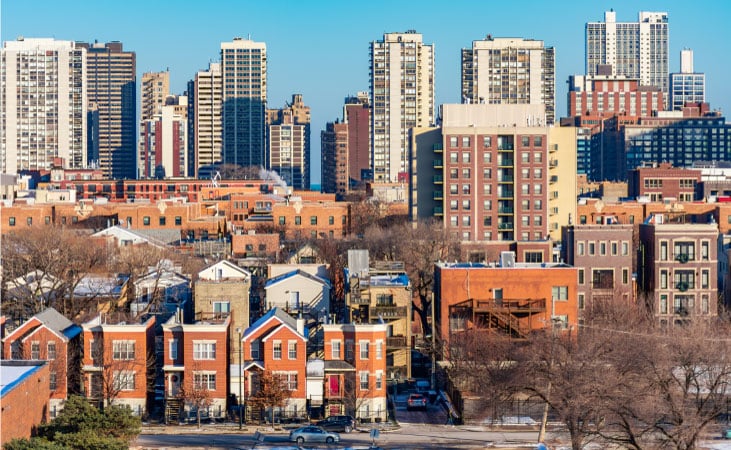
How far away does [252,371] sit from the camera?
55.0 meters

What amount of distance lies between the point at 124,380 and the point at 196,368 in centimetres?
270

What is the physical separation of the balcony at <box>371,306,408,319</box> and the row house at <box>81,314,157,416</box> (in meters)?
12.1

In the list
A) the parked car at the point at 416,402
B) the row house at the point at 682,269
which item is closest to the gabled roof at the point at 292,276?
the parked car at the point at 416,402

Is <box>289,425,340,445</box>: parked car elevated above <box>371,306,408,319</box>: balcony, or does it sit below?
below

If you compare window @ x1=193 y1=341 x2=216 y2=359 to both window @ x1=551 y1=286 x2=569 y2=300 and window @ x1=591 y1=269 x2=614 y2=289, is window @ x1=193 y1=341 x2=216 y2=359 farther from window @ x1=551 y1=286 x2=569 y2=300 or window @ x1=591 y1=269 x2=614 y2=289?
window @ x1=591 y1=269 x2=614 y2=289

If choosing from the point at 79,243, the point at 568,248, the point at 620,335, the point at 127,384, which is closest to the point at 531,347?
the point at 620,335

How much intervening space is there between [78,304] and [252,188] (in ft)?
375

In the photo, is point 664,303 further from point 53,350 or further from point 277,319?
point 53,350

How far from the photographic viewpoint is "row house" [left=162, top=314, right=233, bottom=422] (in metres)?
54.6

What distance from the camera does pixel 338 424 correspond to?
52.1 meters

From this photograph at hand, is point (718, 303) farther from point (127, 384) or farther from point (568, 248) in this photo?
point (127, 384)

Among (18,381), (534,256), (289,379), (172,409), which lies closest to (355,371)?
(289,379)

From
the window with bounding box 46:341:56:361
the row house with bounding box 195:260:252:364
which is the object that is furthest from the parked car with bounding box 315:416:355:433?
the window with bounding box 46:341:56:361

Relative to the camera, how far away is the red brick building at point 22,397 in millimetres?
40469
